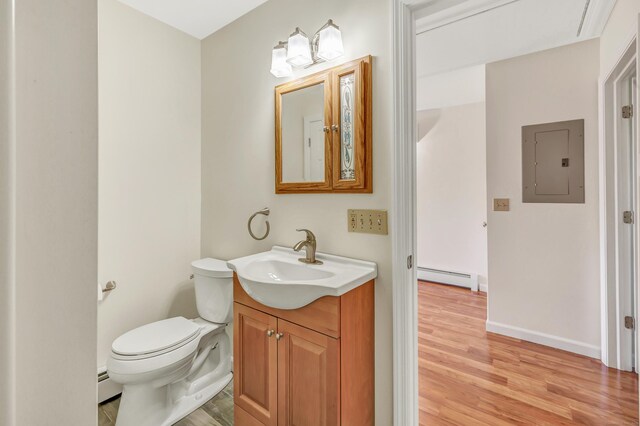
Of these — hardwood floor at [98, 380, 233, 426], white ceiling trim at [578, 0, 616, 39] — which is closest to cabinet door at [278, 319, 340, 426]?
hardwood floor at [98, 380, 233, 426]

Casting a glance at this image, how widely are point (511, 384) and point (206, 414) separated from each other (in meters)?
1.87

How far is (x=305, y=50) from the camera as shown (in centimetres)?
153

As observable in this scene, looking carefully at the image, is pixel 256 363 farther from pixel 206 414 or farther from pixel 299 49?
pixel 299 49

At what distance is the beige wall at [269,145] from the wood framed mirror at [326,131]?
0.17 feet

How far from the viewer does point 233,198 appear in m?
2.05

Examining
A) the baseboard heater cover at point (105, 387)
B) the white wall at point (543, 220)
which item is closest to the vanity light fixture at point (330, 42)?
the white wall at point (543, 220)

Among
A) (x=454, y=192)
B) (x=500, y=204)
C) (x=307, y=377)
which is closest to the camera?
(x=307, y=377)

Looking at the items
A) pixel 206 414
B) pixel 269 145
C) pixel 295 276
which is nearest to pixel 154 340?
pixel 206 414

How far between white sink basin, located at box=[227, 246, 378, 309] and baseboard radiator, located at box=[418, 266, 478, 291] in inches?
117

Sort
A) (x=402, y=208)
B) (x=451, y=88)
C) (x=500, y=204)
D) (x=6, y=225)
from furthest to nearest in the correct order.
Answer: (x=451, y=88), (x=500, y=204), (x=402, y=208), (x=6, y=225)

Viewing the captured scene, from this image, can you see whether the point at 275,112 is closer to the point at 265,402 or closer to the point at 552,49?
the point at 265,402

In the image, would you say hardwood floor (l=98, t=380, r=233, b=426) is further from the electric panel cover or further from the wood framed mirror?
the electric panel cover

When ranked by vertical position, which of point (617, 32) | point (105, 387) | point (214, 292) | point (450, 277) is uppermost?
point (617, 32)

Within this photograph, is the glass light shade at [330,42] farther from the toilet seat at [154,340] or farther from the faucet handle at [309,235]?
the toilet seat at [154,340]
